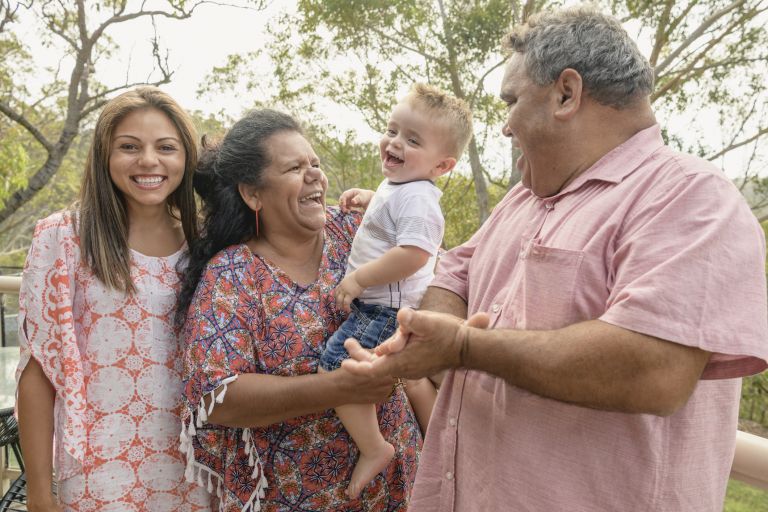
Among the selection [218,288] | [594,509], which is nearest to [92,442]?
[218,288]

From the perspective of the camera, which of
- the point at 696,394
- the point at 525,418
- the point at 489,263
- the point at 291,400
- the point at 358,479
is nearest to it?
the point at 696,394

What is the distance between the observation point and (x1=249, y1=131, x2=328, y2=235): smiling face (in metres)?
1.89

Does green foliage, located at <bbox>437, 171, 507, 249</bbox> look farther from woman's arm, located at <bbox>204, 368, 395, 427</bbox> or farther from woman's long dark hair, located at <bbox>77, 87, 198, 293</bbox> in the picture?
woman's arm, located at <bbox>204, 368, 395, 427</bbox>

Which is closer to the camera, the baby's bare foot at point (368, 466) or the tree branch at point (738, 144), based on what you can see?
the baby's bare foot at point (368, 466)

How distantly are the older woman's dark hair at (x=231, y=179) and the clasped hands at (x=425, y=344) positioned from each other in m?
0.79

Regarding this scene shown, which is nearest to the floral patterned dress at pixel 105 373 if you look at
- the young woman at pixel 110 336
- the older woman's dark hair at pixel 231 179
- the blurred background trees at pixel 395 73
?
the young woman at pixel 110 336

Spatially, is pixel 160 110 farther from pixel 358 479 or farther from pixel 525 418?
pixel 525 418

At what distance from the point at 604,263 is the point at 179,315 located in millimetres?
1179

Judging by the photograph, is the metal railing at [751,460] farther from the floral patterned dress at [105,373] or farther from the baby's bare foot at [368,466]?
the floral patterned dress at [105,373]

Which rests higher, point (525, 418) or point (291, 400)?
point (525, 418)

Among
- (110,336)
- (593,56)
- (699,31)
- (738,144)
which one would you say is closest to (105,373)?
(110,336)

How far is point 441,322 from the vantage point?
1219 mm

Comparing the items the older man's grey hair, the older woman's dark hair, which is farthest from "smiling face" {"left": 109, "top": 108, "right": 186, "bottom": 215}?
the older man's grey hair

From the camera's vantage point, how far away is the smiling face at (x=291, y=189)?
6.20 ft
